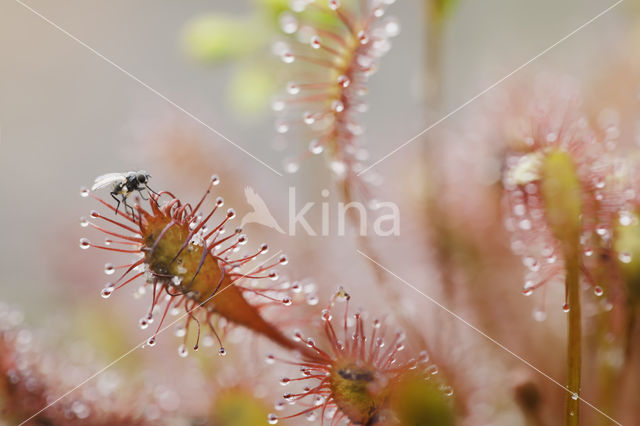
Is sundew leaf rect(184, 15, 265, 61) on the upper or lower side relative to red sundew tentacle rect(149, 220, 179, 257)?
Result: upper

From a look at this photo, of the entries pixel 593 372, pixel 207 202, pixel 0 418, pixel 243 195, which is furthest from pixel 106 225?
pixel 593 372

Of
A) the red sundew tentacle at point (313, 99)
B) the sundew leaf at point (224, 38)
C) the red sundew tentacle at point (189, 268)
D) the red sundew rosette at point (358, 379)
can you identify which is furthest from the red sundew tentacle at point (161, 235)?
the sundew leaf at point (224, 38)

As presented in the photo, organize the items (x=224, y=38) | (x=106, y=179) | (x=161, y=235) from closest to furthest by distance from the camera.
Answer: (x=161, y=235) → (x=106, y=179) → (x=224, y=38)

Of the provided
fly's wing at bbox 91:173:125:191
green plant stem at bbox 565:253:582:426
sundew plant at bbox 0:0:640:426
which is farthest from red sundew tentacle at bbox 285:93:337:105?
green plant stem at bbox 565:253:582:426

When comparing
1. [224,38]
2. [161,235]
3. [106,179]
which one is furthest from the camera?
[224,38]

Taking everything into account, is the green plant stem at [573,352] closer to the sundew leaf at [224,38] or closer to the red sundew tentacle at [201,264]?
the red sundew tentacle at [201,264]

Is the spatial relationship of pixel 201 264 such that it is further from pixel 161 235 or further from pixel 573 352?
pixel 573 352

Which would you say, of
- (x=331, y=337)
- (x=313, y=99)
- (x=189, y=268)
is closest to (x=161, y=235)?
(x=189, y=268)

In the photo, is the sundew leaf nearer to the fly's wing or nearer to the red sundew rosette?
the fly's wing
